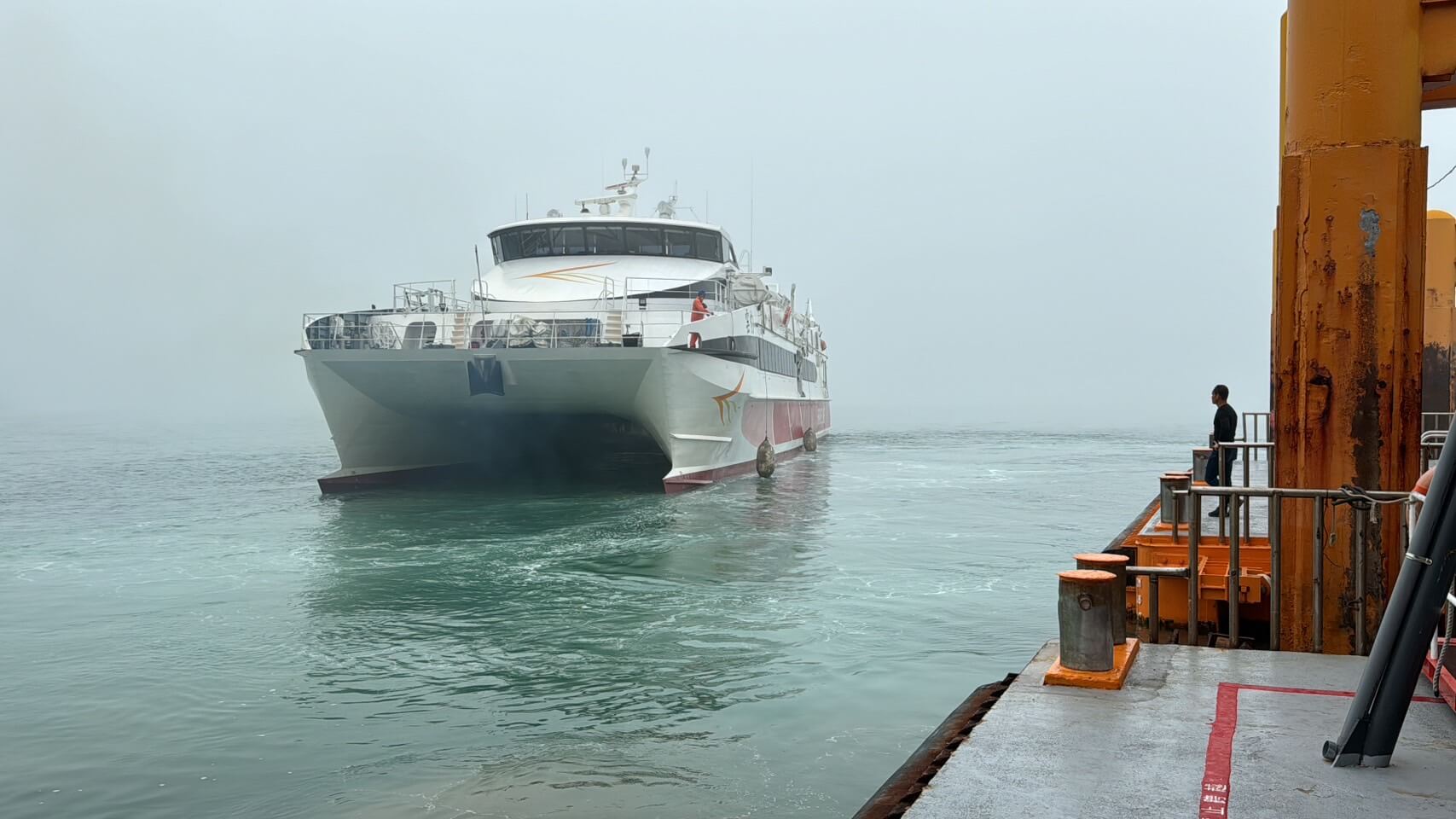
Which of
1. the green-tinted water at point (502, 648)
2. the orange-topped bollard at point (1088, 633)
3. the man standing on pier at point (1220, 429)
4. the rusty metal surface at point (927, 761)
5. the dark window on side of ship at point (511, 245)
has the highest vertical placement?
the dark window on side of ship at point (511, 245)

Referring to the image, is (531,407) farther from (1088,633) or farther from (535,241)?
(1088,633)

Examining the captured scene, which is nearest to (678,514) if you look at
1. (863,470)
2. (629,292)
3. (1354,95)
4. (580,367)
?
(580,367)

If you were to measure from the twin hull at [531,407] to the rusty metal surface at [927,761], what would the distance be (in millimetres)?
14370

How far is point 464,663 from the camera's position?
8.70 meters

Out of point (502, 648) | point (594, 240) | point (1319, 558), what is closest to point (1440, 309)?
point (594, 240)

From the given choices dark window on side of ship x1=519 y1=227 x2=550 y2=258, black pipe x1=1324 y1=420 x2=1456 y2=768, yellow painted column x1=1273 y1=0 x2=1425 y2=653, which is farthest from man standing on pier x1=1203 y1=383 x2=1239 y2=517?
dark window on side of ship x1=519 y1=227 x2=550 y2=258

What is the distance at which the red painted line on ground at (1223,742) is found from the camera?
3543 millimetres

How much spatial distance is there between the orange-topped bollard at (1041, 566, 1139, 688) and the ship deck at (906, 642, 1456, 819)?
8 centimetres

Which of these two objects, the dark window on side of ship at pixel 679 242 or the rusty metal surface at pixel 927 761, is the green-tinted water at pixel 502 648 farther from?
the dark window on side of ship at pixel 679 242

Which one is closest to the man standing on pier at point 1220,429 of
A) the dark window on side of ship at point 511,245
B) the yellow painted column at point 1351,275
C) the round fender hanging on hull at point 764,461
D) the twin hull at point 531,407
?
the yellow painted column at point 1351,275

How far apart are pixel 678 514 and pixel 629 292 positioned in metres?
5.85

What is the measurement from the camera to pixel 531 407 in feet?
70.8

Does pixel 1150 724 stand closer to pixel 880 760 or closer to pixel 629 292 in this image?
pixel 880 760

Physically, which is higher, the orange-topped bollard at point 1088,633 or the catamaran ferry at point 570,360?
the catamaran ferry at point 570,360
